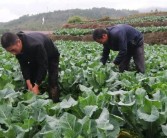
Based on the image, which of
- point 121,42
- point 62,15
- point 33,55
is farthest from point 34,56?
point 62,15

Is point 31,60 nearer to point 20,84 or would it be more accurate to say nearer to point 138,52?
point 20,84

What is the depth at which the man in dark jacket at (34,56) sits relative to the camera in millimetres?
4762

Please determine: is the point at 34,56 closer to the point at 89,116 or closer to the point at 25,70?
the point at 25,70

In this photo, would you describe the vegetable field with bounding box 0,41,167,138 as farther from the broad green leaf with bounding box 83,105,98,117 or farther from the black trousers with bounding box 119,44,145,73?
the black trousers with bounding box 119,44,145,73

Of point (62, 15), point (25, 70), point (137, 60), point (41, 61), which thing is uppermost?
point (41, 61)

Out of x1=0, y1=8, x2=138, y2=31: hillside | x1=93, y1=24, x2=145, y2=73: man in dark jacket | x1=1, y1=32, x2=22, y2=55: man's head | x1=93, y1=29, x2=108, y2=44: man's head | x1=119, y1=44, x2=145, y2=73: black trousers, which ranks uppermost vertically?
x1=1, y1=32, x2=22, y2=55: man's head

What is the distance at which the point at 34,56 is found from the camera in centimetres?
530

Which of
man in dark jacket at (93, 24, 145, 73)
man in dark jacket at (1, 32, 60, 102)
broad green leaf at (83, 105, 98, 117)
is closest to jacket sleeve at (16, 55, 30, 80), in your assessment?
man in dark jacket at (1, 32, 60, 102)

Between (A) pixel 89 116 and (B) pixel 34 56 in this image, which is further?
(B) pixel 34 56

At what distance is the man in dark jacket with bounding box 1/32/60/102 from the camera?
476 cm

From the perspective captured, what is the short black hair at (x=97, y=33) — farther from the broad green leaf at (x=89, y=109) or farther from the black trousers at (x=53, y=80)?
the broad green leaf at (x=89, y=109)

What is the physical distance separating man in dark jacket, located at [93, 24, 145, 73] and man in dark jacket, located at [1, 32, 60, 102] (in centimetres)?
89

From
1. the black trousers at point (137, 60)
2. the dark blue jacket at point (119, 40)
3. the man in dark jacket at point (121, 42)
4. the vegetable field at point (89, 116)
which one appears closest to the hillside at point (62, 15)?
the black trousers at point (137, 60)

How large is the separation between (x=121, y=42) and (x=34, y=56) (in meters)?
2.17
